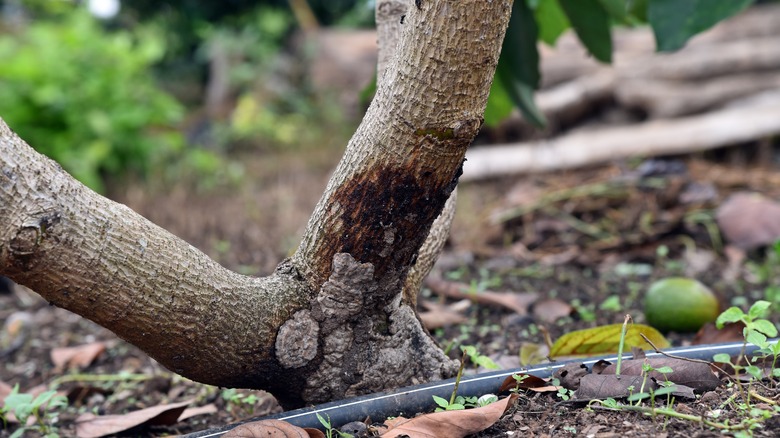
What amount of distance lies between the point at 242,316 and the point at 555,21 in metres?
1.48

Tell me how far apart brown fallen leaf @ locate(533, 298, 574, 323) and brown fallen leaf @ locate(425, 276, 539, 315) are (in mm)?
33

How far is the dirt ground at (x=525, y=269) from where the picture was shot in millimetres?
1290

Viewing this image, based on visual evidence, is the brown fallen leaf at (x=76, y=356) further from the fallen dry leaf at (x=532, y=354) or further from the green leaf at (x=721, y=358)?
the green leaf at (x=721, y=358)

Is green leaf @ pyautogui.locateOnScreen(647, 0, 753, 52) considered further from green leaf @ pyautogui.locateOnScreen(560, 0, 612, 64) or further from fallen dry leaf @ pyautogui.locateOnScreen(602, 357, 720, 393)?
fallen dry leaf @ pyautogui.locateOnScreen(602, 357, 720, 393)

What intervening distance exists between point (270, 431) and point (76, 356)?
4.22 feet

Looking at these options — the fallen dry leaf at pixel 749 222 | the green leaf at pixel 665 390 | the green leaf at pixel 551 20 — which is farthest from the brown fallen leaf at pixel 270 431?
the fallen dry leaf at pixel 749 222

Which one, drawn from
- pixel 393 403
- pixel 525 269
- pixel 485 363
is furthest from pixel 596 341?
pixel 525 269

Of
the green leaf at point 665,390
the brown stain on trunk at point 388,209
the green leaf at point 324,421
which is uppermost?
the brown stain on trunk at point 388,209

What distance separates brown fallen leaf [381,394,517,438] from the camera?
1.19 metres

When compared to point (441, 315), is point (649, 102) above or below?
above

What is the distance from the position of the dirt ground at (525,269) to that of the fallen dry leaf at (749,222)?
0.06 metres

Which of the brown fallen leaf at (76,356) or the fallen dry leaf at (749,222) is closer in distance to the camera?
the brown fallen leaf at (76,356)

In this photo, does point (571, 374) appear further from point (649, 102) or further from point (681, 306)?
point (649, 102)

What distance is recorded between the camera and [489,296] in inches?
91.8
